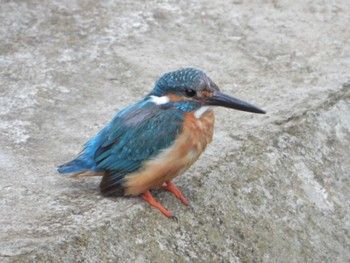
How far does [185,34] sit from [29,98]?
1639 mm

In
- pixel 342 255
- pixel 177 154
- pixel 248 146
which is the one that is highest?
pixel 177 154

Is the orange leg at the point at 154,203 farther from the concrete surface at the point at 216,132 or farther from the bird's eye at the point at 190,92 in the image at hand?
the bird's eye at the point at 190,92

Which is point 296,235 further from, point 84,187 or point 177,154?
point 84,187

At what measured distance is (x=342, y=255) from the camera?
465cm

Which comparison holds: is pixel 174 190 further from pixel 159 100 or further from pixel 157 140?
pixel 159 100

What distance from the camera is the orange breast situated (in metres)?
4.09

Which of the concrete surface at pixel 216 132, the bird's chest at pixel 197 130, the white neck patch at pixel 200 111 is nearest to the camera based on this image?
the concrete surface at pixel 216 132

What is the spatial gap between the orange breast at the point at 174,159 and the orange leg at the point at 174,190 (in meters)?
0.15

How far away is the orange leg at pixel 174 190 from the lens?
14.0 ft

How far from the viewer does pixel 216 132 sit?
5066mm

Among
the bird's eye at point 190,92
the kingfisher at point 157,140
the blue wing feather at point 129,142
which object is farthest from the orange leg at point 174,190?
the bird's eye at point 190,92

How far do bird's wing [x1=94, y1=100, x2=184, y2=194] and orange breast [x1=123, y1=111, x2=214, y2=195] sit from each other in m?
0.03

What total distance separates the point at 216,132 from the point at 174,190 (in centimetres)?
86

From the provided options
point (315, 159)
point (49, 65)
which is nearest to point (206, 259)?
point (315, 159)
